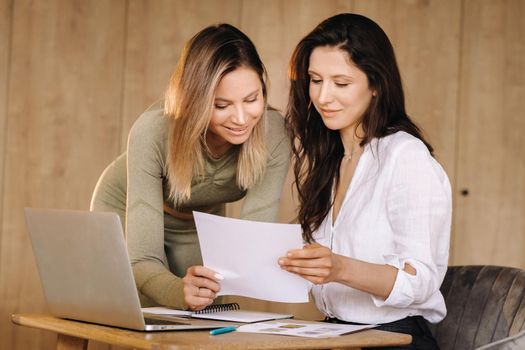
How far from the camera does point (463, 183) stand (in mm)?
4098

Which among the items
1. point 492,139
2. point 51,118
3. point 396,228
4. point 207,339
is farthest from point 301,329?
point 492,139

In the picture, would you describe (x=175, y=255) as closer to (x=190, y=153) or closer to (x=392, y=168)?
(x=190, y=153)

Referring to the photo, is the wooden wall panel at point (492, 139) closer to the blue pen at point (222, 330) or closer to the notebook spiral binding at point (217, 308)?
the notebook spiral binding at point (217, 308)

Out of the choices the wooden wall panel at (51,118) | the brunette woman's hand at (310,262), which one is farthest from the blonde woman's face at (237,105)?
the wooden wall panel at (51,118)

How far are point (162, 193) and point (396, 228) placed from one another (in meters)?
0.64

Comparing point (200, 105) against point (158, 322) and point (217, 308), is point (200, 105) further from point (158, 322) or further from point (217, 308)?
point (158, 322)

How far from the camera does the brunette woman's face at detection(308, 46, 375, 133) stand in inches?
90.2

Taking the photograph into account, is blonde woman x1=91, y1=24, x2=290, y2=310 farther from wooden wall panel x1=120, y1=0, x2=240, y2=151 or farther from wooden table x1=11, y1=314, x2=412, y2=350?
wooden wall panel x1=120, y1=0, x2=240, y2=151

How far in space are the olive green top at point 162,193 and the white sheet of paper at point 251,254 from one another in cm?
20

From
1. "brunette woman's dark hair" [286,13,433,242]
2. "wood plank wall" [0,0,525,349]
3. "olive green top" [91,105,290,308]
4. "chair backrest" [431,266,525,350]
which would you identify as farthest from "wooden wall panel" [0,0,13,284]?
"chair backrest" [431,266,525,350]

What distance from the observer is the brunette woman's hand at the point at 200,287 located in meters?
2.07

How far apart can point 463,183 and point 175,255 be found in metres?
1.78

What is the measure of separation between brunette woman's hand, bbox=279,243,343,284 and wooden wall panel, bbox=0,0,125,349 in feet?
7.06

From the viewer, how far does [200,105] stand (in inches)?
92.3
